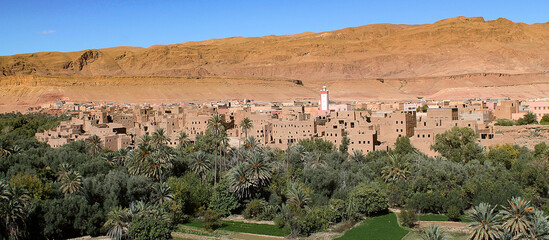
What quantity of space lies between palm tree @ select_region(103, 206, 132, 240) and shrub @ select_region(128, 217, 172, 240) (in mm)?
678

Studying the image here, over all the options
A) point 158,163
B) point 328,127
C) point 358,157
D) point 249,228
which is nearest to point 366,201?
point 249,228

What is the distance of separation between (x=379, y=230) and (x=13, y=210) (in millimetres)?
18304

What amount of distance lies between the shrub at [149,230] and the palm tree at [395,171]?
589 inches

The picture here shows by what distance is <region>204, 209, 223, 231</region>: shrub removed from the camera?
97.0 ft

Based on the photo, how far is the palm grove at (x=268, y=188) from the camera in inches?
1095

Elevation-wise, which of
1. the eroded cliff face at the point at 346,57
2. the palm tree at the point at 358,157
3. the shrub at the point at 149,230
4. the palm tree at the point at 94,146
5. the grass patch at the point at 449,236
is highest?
the eroded cliff face at the point at 346,57

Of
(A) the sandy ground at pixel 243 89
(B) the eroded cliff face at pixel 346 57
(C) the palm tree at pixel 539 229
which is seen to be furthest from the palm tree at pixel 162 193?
(B) the eroded cliff face at pixel 346 57

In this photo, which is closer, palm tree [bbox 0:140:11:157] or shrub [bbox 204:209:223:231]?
shrub [bbox 204:209:223:231]

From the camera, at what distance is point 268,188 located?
3400 centimetres

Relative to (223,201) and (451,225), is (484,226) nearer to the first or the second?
(451,225)

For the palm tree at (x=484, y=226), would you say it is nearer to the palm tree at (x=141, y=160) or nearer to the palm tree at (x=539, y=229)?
the palm tree at (x=539, y=229)

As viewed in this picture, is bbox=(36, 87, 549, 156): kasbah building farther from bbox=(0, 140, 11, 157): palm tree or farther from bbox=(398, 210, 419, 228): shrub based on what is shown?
bbox=(398, 210, 419, 228): shrub

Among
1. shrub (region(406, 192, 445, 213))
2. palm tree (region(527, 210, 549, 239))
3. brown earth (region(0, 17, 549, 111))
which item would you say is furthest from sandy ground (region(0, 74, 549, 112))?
palm tree (region(527, 210, 549, 239))

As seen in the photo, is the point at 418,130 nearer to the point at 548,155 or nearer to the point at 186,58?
the point at 548,155
